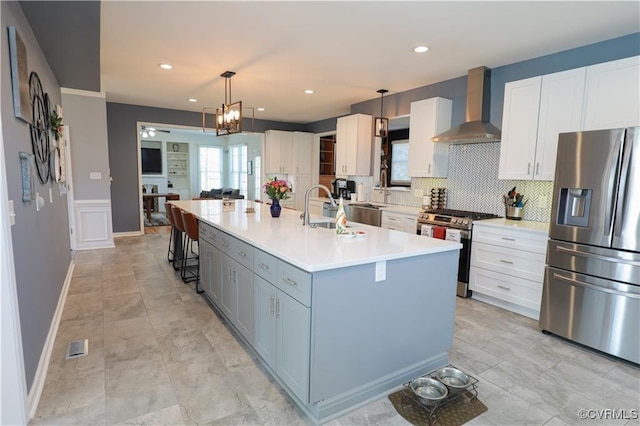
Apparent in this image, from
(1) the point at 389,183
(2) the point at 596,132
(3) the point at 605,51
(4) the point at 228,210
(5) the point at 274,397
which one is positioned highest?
(3) the point at 605,51

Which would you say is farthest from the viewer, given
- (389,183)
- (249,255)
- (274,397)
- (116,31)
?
(389,183)

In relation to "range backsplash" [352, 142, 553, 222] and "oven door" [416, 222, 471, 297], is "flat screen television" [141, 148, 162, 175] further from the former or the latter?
"oven door" [416, 222, 471, 297]

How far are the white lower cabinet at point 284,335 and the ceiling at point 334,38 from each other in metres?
2.10

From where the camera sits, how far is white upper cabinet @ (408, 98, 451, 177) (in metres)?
4.41

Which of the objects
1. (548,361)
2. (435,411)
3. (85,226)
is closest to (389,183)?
(548,361)

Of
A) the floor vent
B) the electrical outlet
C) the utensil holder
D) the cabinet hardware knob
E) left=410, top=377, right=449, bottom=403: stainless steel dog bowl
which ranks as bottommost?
the floor vent

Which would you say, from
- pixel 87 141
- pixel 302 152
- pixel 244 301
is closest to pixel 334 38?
pixel 244 301

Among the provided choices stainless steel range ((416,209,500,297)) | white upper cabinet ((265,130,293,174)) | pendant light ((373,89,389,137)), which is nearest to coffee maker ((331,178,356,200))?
pendant light ((373,89,389,137))

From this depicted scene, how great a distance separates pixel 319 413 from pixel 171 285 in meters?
2.84

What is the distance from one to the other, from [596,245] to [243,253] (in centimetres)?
270

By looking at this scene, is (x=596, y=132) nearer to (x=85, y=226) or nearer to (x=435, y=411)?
(x=435, y=411)

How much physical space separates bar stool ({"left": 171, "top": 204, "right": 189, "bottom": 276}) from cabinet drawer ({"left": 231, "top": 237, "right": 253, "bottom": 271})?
1634mm

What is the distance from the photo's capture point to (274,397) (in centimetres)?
207

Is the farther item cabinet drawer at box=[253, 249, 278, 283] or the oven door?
the oven door
